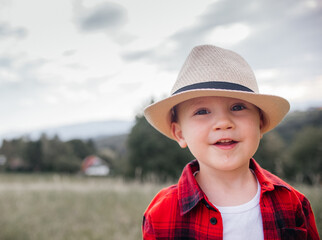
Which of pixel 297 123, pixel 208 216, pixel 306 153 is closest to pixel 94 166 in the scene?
pixel 297 123

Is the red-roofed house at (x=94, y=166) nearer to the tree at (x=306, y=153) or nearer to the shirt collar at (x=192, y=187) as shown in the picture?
the tree at (x=306, y=153)

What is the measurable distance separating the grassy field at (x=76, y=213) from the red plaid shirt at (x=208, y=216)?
96.8 inches

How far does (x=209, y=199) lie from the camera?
61.7 inches

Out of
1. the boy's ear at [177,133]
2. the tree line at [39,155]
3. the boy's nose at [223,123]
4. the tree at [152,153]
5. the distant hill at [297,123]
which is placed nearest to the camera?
the boy's nose at [223,123]

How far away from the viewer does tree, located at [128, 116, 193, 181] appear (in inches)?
969

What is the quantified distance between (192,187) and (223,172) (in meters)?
0.21

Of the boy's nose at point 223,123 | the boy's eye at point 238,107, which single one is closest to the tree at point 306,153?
the boy's eye at point 238,107

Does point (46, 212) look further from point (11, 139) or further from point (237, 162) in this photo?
point (11, 139)

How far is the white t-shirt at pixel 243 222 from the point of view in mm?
1431

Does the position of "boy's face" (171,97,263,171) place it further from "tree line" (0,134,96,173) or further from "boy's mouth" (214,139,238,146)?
"tree line" (0,134,96,173)

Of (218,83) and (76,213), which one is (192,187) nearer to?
(218,83)

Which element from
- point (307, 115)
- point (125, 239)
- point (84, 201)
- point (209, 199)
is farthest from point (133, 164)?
point (209, 199)

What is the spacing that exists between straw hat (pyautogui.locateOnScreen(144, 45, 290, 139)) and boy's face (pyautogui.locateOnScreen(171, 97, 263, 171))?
67mm

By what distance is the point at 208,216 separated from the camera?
1455 mm
